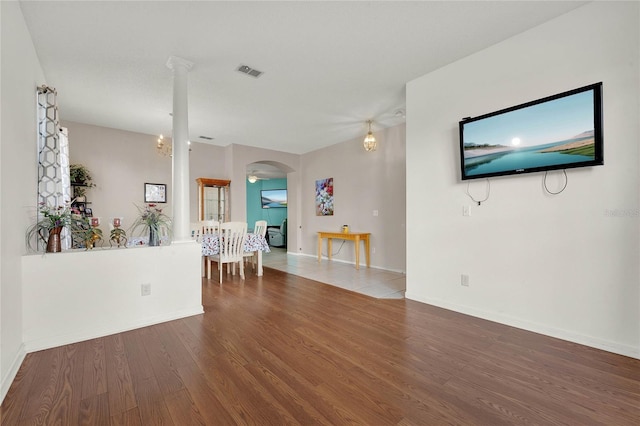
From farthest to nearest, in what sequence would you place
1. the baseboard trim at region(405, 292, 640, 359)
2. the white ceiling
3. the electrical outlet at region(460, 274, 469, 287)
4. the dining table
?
1. the dining table
2. the electrical outlet at region(460, 274, 469, 287)
3. the white ceiling
4. the baseboard trim at region(405, 292, 640, 359)

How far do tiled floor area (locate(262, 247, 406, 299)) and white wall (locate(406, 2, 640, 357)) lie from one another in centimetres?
57

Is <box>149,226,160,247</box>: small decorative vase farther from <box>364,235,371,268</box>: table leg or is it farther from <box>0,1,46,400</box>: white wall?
<box>364,235,371,268</box>: table leg

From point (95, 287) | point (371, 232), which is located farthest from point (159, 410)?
point (371, 232)

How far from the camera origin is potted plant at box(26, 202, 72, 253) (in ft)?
7.62

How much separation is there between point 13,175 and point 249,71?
230 cm

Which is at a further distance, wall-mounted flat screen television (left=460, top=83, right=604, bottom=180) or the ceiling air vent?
the ceiling air vent

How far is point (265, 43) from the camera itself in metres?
2.67

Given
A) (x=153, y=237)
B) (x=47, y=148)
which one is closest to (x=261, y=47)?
(x=153, y=237)

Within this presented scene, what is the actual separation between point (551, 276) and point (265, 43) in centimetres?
339

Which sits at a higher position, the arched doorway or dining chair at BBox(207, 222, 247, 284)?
the arched doorway

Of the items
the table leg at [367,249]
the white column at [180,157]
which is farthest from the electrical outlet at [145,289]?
the table leg at [367,249]

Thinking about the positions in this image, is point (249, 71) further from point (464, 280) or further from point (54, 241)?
point (464, 280)

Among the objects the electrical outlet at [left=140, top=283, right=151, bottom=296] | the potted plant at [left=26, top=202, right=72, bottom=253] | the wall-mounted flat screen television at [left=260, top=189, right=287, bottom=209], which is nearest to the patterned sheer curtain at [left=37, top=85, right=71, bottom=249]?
the potted plant at [left=26, top=202, right=72, bottom=253]

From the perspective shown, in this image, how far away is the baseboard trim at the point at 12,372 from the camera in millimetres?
1602
